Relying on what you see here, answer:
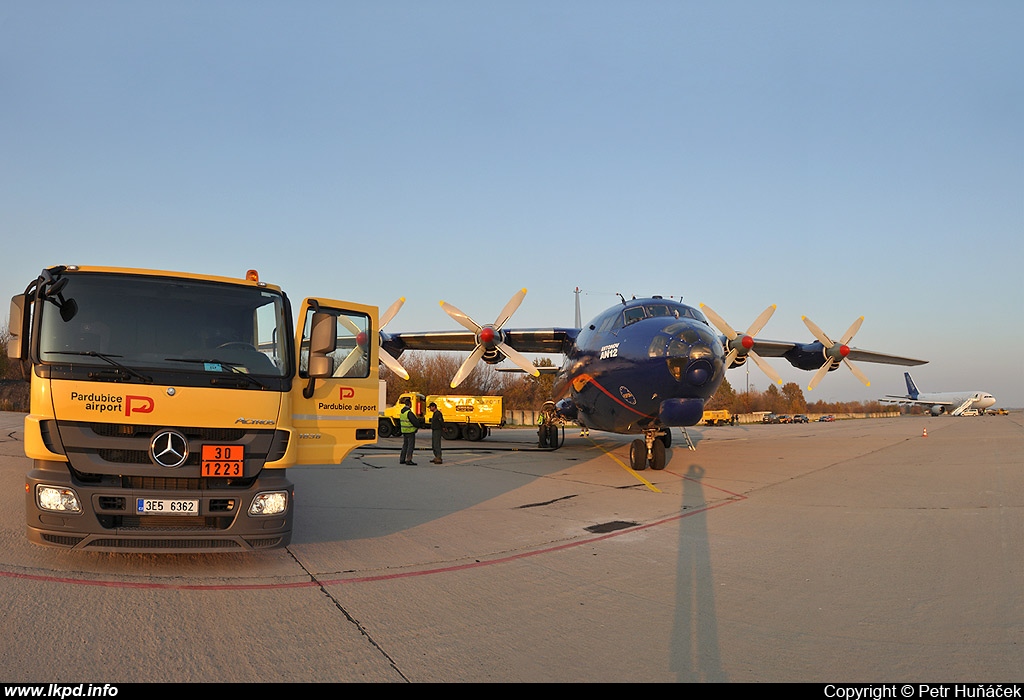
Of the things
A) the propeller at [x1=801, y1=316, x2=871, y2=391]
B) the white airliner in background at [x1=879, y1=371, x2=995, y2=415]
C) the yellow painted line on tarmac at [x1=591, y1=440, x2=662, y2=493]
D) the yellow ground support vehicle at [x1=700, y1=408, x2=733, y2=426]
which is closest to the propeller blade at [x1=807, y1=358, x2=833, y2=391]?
the propeller at [x1=801, y1=316, x2=871, y2=391]

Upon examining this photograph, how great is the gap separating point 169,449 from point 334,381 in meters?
1.87

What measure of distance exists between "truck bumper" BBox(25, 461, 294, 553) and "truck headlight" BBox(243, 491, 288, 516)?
0.15 ft

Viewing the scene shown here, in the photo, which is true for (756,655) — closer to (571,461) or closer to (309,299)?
(309,299)

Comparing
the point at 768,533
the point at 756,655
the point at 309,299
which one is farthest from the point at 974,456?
the point at 309,299

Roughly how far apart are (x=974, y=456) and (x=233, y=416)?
67.8ft

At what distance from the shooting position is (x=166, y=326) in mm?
6188

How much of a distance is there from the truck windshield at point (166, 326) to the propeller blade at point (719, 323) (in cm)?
1324

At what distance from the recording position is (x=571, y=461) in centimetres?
1783

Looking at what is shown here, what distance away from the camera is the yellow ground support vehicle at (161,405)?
5.47 meters

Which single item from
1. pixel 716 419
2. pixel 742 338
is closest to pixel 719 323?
pixel 742 338

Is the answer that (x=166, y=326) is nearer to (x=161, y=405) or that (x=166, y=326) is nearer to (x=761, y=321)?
(x=161, y=405)

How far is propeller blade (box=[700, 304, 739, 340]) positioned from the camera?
56.8 feet

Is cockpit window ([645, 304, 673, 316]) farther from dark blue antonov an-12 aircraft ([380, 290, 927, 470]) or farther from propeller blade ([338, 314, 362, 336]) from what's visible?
propeller blade ([338, 314, 362, 336])

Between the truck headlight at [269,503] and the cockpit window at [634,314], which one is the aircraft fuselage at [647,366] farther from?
the truck headlight at [269,503]
